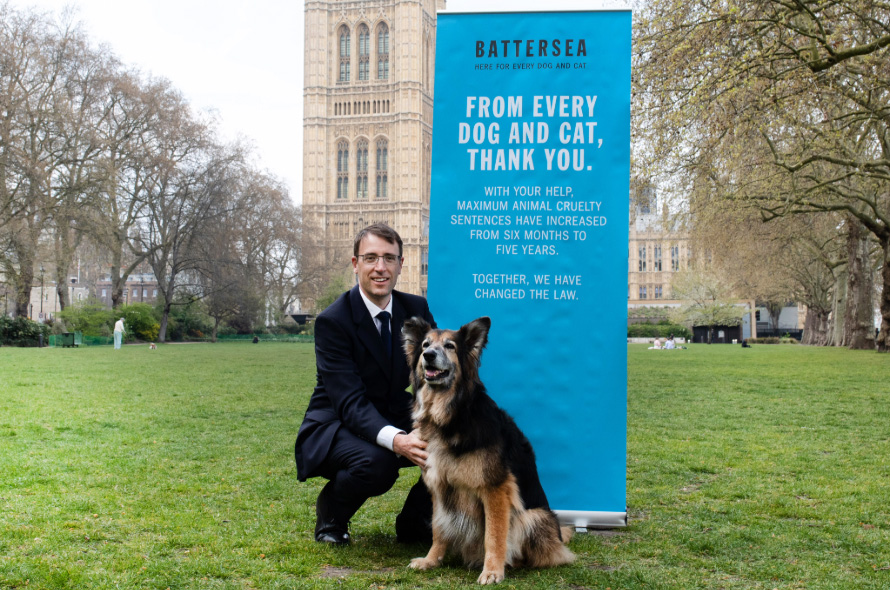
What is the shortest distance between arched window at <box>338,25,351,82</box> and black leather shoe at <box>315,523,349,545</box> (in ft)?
351

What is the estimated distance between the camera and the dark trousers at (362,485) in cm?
419

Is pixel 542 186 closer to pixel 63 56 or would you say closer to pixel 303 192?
pixel 63 56

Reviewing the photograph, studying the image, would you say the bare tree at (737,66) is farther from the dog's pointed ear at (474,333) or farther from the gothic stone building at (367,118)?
the gothic stone building at (367,118)

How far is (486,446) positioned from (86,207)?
32.1 meters

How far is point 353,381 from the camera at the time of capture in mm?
4273

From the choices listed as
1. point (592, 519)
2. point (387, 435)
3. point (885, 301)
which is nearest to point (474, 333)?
point (387, 435)

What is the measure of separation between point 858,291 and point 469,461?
33926 mm

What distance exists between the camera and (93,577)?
3.67 meters

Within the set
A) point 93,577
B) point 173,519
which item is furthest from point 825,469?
point 93,577

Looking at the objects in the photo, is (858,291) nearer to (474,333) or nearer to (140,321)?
(474,333)

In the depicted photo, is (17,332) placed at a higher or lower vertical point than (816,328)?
lower

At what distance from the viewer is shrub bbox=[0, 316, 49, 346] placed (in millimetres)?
31125

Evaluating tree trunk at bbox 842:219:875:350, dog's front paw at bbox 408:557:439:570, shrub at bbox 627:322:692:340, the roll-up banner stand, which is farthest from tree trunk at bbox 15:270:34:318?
shrub at bbox 627:322:692:340

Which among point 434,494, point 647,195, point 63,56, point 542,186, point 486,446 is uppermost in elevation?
point 63,56
